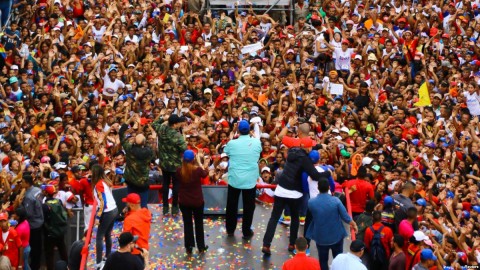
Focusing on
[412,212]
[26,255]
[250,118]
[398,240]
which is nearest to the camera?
[398,240]

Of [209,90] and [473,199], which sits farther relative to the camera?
[209,90]

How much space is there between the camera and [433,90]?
24.6 m

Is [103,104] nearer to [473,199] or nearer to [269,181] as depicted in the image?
[269,181]

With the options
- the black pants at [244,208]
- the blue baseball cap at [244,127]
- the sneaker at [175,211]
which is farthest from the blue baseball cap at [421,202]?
the sneaker at [175,211]

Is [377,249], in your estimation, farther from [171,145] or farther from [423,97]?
[423,97]

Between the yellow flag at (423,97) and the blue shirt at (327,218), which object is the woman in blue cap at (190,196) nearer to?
the blue shirt at (327,218)

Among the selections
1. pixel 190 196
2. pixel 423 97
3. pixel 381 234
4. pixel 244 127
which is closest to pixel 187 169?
pixel 190 196

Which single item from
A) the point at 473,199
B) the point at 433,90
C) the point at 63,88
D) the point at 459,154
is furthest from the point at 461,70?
the point at 63,88

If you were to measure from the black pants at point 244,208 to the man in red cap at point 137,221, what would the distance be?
5.85 ft

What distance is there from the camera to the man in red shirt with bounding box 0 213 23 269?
1800cm

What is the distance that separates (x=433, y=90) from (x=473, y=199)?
16.3 ft

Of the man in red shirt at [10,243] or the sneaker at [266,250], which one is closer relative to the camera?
the sneaker at [266,250]

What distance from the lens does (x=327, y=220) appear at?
16109mm

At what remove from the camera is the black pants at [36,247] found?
61.2ft
